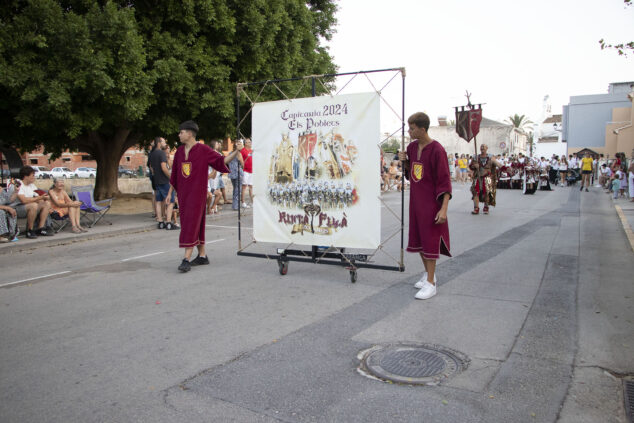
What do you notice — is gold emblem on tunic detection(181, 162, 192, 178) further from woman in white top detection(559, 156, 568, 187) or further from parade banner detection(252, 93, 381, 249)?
woman in white top detection(559, 156, 568, 187)

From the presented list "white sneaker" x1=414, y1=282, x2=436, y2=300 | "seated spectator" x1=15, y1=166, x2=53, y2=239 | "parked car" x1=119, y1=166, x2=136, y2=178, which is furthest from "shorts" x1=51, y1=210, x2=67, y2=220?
"parked car" x1=119, y1=166, x2=136, y2=178

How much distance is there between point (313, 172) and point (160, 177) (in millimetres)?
6947

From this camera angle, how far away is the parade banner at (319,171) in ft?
19.4

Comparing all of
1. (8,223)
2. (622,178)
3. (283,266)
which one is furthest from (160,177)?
(622,178)

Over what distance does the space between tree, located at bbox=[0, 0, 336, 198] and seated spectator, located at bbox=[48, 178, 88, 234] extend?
177cm

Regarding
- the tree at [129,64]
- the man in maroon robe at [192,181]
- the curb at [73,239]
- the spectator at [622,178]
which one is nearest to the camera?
the man in maroon robe at [192,181]

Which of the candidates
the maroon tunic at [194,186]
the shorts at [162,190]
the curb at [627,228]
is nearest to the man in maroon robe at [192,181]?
the maroon tunic at [194,186]

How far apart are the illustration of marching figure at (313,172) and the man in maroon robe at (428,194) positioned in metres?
0.71

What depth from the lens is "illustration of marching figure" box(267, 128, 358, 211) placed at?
19.9ft

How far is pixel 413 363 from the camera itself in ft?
12.6

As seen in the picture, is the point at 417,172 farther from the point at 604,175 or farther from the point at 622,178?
the point at 604,175

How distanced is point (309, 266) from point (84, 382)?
424 centimetres

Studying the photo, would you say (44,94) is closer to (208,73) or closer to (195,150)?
(208,73)

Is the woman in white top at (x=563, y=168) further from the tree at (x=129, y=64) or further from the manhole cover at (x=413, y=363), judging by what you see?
the manhole cover at (x=413, y=363)
